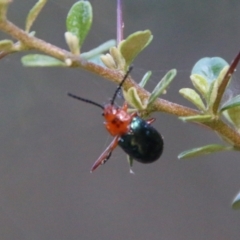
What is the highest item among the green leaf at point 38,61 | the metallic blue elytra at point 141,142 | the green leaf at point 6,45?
the green leaf at point 38,61

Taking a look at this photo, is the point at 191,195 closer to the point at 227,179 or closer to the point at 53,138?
the point at 227,179

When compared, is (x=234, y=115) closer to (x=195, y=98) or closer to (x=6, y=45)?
(x=195, y=98)

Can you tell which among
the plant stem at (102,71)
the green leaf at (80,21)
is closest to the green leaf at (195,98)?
the plant stem at (102,71)

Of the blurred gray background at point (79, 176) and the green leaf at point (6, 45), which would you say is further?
the blurred gray background at point (79, 176)

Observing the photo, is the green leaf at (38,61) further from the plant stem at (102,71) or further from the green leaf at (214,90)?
the green leaf at (214,90)

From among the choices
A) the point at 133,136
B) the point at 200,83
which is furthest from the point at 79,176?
the point at 200,83

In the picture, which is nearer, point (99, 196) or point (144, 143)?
point (144, 143)

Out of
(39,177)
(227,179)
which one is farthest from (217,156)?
(39,177)
